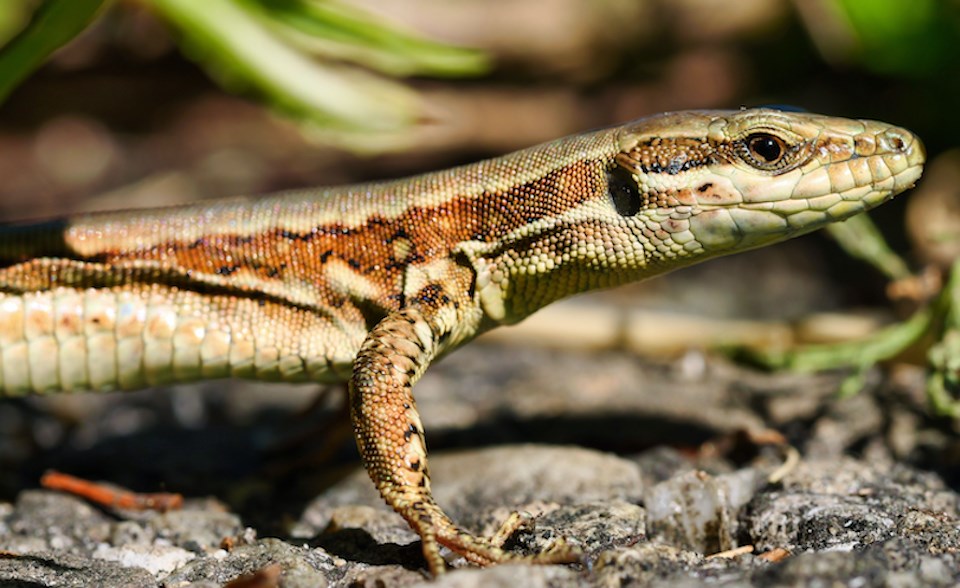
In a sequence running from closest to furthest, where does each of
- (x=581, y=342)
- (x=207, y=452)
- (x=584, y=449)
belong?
(x=584, y=449)
(x=207, y=452)
(x=581, y=342)

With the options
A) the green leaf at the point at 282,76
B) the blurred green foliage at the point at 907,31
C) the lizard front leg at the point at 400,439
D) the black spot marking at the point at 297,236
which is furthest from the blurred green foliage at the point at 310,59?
the blurred green foliage at the point at 907,31

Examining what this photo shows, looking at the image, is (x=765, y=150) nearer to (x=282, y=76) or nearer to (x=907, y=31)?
(x=282, y=76)

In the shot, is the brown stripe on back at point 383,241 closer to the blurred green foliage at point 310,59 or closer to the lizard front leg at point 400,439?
the lizard front leg at point 400,439

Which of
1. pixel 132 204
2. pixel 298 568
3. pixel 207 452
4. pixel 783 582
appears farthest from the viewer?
pixel 132 204

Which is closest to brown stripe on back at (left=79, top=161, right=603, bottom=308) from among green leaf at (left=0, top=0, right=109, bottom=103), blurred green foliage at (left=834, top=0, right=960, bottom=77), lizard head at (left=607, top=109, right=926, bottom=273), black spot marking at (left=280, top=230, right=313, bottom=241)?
black spot marking at (left=280, top=230, right=313, bottom=241)

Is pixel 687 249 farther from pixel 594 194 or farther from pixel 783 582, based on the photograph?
pixel 783 582

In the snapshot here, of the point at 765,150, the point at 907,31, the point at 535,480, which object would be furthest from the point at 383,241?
the point at 907,31

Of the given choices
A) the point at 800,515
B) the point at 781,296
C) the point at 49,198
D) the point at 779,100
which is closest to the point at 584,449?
the point at 800,515
